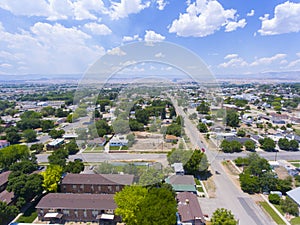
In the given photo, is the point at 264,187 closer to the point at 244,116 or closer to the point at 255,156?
the point at 255,156

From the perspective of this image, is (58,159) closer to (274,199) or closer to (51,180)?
(51,180)

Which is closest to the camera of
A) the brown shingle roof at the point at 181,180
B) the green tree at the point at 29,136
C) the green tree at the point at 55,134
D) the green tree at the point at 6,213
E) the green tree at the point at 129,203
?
the green tree at the point at 129,203

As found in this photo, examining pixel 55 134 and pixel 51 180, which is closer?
pixel 51 180

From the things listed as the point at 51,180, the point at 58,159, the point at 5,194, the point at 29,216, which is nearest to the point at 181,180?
the point at 51,180

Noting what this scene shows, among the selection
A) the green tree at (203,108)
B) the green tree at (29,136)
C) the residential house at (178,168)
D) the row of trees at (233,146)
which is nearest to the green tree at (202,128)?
the green tree at (203,108)

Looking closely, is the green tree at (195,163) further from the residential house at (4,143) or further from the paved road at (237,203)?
the residential house at (4,143)

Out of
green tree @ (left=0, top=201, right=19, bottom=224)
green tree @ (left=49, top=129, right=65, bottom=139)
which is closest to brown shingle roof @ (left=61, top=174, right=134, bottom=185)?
green tree @ (left=0, top=201, right=19, bottom=224)

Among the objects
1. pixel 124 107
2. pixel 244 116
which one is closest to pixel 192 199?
pixel 124 107
